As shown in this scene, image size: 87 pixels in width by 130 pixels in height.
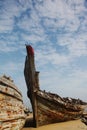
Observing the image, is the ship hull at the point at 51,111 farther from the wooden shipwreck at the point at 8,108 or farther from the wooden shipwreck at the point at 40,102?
the wooden shipwreck at the point at 8,108

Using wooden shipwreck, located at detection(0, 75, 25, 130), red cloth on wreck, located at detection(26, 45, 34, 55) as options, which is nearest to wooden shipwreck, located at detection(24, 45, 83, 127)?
red cloth on wreck, located at detection(26, 45, 34, 55)

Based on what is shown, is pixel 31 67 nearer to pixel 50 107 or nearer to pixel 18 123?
pixel 50 107

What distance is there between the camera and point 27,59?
13.3 m

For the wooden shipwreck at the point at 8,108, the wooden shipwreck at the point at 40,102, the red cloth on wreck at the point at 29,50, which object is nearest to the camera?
the wooden shipwreck at the point at 8,108

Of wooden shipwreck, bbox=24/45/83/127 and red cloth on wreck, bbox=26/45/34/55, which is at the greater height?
red cloth on wreck, bbox=26/45/34/55

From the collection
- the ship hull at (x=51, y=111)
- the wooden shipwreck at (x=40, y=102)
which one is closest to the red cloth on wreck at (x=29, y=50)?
the wooden shipwreck at (x=40, y=102)

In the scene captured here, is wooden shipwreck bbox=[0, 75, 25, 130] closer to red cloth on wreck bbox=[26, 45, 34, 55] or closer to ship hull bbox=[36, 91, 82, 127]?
ship hull bbox=[36, 91, 82, 127]

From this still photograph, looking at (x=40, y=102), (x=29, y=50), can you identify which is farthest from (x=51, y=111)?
(x=29, y=50)

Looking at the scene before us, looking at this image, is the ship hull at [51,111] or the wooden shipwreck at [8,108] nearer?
the wooden shipwreck at [8,108]

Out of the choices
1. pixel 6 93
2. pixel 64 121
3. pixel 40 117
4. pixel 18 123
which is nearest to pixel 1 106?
pixel 6 93

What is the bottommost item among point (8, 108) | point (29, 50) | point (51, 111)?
point (8, 108)

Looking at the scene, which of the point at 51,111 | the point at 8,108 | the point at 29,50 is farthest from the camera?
the point at 51,111

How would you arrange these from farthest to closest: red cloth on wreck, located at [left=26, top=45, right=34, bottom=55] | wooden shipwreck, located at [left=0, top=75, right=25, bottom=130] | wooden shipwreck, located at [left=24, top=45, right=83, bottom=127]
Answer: red cloth on wreck, located at [left=26, top=45, right=34, bottom=55], wooden shipwreck, located at [left=24, top=45, right=83, bottom=127], wooden shipwreck, located at [left=0, top=75, right=25, bottom=130]

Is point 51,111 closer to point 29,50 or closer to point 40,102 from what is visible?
point 40,102
